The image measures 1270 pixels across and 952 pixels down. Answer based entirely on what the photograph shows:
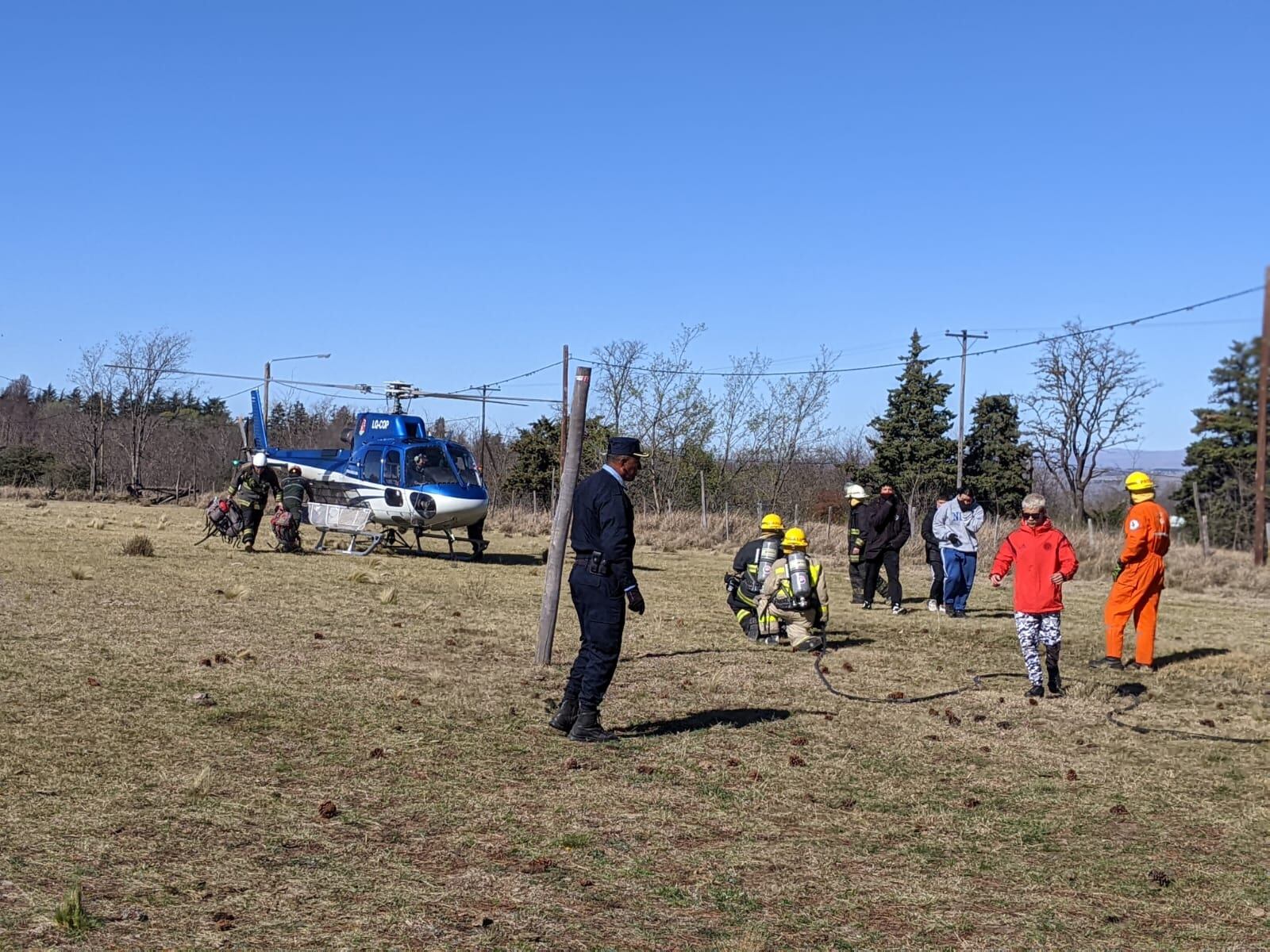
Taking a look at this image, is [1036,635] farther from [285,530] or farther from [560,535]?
[285,530]

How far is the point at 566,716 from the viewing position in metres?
9.02

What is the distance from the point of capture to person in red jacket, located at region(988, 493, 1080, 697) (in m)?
11.3

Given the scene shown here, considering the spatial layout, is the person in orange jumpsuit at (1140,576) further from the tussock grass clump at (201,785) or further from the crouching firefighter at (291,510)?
the crouching firefighter at (291,510)

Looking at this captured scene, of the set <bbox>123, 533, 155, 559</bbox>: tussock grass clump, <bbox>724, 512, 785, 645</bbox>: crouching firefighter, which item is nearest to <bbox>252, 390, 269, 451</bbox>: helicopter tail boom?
<bbox>123, 533, 155, 559</bbox>: tussock grass clump

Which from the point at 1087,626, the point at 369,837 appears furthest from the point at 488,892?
the point at 1087,626

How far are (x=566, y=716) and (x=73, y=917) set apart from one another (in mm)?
4407

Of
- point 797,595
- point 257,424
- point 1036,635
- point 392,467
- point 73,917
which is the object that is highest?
point 257,424

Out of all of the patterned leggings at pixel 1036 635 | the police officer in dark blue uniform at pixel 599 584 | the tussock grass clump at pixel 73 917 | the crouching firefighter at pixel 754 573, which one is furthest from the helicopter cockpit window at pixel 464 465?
the tussock grass clump at pixel 73 917

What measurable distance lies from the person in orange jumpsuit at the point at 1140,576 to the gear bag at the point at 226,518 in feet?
53.5

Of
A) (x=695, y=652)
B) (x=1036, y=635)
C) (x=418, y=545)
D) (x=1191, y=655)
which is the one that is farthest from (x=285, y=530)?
(x=1036, y=635)

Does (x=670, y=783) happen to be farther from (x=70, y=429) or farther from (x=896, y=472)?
(x=70, y=429)

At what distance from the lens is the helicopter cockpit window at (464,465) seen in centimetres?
2506

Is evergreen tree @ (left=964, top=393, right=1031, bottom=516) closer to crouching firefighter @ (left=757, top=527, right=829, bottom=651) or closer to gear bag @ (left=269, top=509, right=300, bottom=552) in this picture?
gear bag @ (left=269, top=509, right=300, bottom=552)

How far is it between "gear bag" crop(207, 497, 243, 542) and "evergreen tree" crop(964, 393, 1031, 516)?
135 feet
